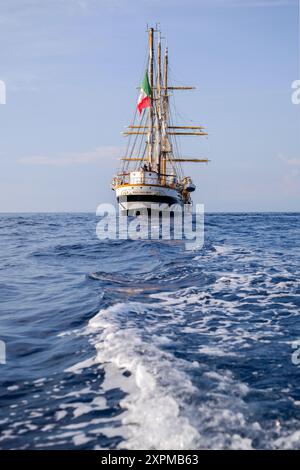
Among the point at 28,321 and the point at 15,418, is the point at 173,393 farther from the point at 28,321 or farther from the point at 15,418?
the point at 28,321

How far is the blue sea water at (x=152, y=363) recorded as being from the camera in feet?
11.5

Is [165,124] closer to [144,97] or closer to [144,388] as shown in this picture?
[144,97]

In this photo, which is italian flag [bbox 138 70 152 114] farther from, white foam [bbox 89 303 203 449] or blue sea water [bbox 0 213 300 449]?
white foam [bbox 89 303 203 449]

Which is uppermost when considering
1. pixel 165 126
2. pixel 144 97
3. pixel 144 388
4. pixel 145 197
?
pixel 165 126

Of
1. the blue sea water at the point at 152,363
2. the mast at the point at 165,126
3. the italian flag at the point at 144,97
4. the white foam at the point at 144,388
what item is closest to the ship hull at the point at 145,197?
the italian flag at the point at 144,97

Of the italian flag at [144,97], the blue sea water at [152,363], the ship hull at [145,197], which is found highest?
the italian flag at [144,97]

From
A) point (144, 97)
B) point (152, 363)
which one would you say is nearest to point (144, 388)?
point (152, 363)

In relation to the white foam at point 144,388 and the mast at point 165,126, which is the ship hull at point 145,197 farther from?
the white foam at point 144,388

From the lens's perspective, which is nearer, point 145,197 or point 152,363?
point 152,363

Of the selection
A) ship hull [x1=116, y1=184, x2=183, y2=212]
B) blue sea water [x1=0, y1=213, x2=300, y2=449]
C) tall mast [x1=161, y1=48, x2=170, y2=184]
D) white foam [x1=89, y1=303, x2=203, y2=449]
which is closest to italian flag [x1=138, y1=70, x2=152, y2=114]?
ship hull [x1=116, y1=184, x2=183, y2=212]

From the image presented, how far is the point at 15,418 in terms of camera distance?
379 centimetres

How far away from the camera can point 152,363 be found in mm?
4961

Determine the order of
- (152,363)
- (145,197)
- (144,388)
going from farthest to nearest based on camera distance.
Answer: (145,197), (152,363), (144,388)

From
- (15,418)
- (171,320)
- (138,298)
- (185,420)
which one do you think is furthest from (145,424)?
(138,298)
